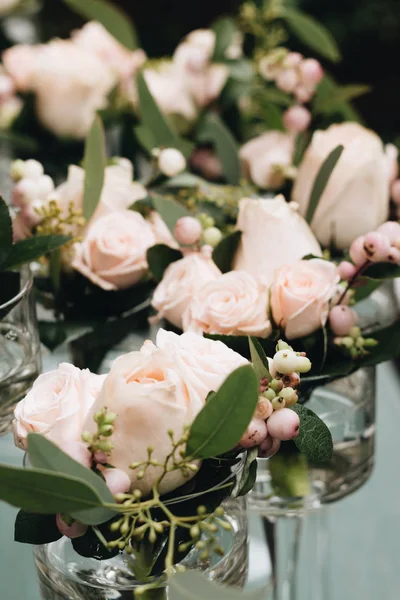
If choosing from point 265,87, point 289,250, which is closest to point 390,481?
point 265,87

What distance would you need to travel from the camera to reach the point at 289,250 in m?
0.66

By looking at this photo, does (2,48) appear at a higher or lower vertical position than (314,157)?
lower

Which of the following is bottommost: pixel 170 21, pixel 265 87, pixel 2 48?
pixel 170 21

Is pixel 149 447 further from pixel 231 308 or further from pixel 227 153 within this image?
pixel 227 153

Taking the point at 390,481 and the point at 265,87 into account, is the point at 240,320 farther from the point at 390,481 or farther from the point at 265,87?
the point at 390,481

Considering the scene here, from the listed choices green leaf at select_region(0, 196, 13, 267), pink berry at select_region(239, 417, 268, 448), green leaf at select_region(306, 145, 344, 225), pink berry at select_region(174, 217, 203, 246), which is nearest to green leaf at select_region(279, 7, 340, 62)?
green leaf at select_region(306, 145, 344, 225)

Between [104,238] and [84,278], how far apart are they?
0.06m

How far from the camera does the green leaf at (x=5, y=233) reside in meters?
0.63

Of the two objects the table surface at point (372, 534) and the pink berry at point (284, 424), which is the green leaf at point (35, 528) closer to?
the pink berry at point (284, 424)

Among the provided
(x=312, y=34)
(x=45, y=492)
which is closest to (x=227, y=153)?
(x=312, y=34)

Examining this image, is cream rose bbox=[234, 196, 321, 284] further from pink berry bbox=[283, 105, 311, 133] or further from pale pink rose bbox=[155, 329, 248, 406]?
pink berry bbox=[283, 105, 311, 133]

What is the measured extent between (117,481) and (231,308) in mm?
184

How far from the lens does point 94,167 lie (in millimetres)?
738

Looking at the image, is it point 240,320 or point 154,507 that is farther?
point 240,320
